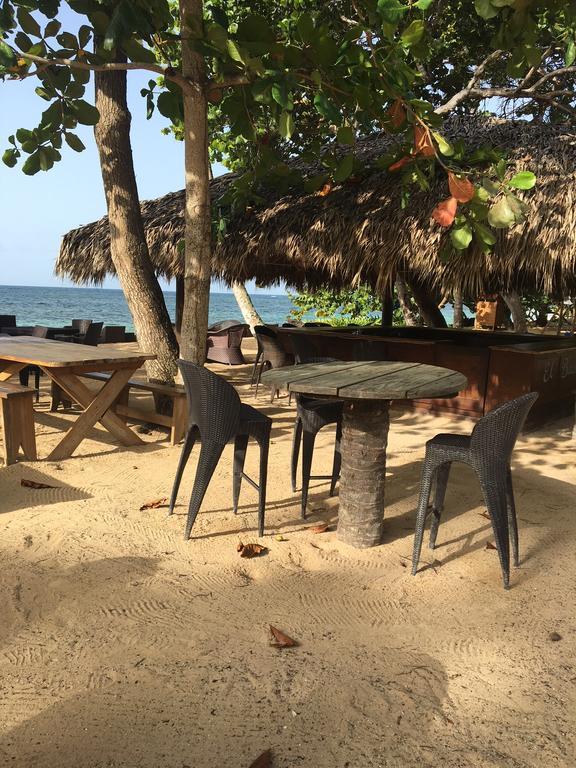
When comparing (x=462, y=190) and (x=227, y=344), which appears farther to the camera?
(x=227, y=344)

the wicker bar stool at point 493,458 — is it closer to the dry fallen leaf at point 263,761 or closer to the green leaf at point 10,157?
the dry fallen leaf at point 263,761

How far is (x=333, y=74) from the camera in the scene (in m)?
4.23

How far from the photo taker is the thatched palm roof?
5.45 meters

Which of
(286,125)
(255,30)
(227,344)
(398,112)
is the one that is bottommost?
(227,344)

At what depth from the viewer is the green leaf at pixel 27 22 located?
448 cm

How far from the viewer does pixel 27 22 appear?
448cm

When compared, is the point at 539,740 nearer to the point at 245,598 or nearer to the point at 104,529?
the point at 245,598

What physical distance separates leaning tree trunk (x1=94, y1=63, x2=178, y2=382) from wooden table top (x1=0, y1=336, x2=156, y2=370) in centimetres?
108

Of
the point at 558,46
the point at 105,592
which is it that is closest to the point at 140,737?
the point at 105,592

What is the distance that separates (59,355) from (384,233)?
340 centimetres

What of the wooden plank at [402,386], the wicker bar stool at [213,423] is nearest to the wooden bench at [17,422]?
the wicker bar stool at [213,423]

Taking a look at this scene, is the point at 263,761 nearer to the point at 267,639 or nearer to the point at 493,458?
the point at 267,639

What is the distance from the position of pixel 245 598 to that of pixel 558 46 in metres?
8.08

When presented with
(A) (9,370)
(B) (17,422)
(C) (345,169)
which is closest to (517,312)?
(C) (345,169)
